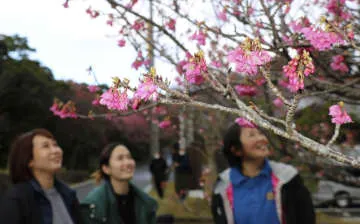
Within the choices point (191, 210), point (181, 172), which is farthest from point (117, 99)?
point (181, 172)

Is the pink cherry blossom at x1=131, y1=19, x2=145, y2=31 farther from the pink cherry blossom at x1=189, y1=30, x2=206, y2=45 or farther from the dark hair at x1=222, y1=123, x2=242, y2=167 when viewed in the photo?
the dark hair at x1=222, y1=123, x2=242, y2=167

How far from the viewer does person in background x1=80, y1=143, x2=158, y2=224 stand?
2967mm

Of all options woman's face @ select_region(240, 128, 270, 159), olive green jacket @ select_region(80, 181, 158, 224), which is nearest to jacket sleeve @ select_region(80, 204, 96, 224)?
olive green jacket @ select_region(80, 181, 158, 224)

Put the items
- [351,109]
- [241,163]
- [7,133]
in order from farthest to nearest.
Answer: [7,133] < [351,109] < [241,163]

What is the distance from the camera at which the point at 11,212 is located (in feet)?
8.34

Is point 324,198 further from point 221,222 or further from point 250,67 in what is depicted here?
point 250,67

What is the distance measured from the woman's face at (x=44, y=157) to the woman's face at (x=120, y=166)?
0.39m

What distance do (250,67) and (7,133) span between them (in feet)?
52.1

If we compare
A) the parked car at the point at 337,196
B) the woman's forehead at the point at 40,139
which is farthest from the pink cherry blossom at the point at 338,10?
the parked car at the point at 337,196

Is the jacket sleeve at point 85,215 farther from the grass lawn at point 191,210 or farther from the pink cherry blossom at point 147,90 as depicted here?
the grass lawn at point 191,210

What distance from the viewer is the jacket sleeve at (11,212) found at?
2527 millimetres

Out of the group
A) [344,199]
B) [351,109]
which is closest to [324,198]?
[344,199]

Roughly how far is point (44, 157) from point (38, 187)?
0.20m

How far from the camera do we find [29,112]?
53.9 ft
